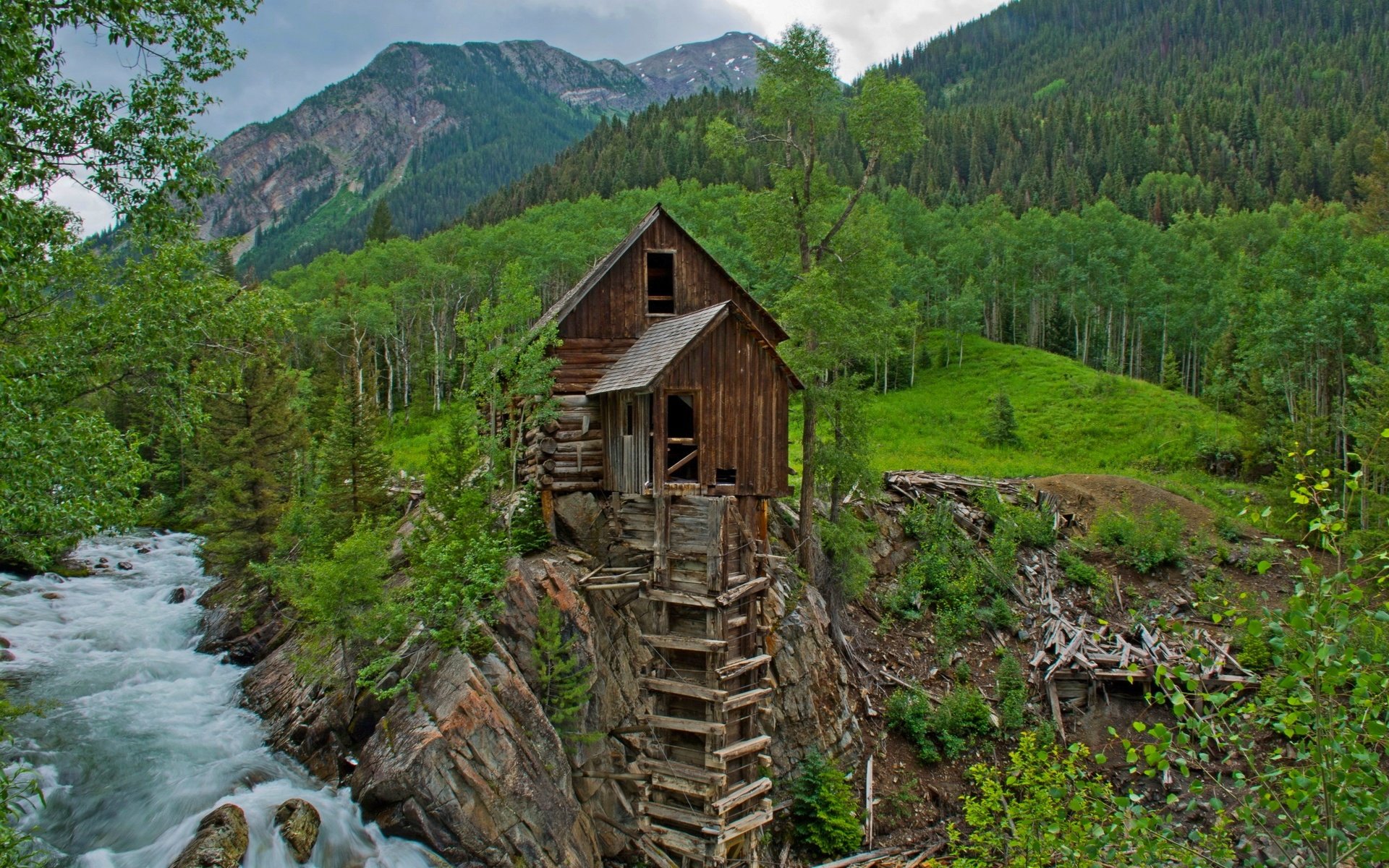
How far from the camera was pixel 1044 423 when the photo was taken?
43906mm

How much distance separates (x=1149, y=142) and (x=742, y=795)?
430 feet

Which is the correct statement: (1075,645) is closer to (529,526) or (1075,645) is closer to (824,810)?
(824,810)

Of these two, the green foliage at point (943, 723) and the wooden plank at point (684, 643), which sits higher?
the wooden plank at point (684, 643)

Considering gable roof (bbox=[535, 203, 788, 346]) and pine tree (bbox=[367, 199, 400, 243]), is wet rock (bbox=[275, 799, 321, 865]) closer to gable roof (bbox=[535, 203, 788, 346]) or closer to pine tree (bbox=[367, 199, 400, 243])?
gable roof (bbox=[535, 203, 788, 346])

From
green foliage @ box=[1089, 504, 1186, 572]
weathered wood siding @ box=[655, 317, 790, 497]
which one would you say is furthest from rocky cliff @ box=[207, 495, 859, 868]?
green foliage @ box=[1089, 504, 1186, 572]

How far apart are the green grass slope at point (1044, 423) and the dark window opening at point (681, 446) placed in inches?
589

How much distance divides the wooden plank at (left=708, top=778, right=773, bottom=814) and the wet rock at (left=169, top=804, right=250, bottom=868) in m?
8.82

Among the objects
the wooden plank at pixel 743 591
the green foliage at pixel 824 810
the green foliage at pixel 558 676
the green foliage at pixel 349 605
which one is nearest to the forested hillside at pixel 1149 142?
the wooden plank at pixel 743 591

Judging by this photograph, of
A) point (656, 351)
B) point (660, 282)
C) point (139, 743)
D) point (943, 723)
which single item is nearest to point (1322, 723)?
point (656, 351)

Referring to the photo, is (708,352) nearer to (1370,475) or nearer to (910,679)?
(910,679)

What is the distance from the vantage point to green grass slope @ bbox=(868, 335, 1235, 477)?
37906 mm

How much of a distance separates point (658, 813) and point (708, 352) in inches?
408

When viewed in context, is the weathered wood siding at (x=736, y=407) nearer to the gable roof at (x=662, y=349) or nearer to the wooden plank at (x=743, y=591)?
the gable roof at (x=662, y=349)

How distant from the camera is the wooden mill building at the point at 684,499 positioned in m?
17.0
